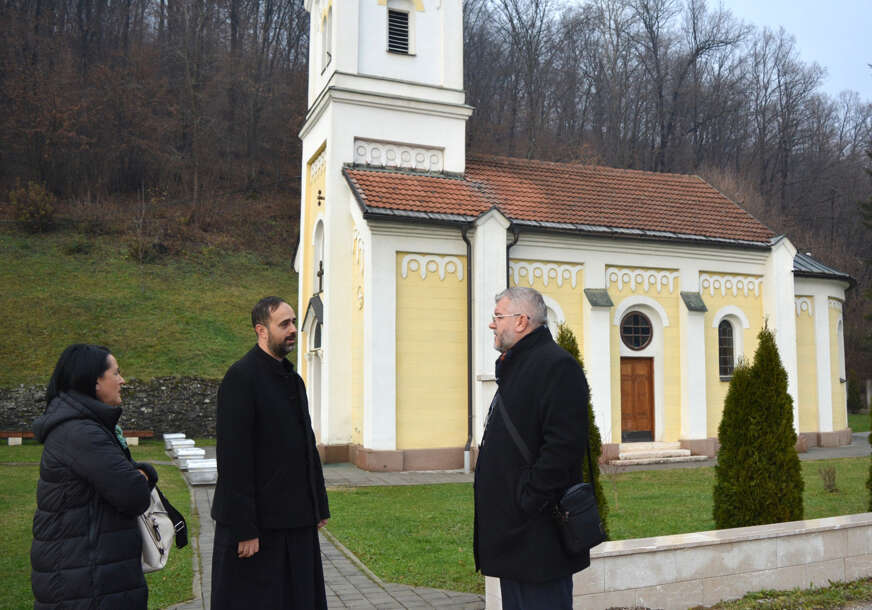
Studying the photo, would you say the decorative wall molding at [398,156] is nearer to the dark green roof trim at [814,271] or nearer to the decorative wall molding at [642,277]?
the decorative wall molding at [642,277]

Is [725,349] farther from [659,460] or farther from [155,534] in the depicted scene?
[155,534]

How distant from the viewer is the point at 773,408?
773 centimetres

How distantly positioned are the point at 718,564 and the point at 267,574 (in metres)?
3.96

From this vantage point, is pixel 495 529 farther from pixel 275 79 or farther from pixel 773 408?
pixel 275 79

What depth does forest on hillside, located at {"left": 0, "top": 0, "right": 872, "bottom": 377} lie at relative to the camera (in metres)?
36.4

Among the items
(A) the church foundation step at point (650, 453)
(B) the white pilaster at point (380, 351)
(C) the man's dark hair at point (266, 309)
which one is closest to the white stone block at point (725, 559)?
(C) the man's dark hair at point (266, 309)

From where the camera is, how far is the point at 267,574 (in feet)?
12.9

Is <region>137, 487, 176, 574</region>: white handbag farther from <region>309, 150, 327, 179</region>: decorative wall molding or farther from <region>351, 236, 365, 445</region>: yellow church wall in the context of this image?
<region>309, 150, 327, 179</region>: decorative wall molding

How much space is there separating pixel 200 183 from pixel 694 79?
28249 millimetres

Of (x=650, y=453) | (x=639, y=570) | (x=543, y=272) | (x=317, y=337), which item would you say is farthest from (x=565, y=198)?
(x=639, y=570)

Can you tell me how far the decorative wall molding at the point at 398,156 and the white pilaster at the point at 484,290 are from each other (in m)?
2.71

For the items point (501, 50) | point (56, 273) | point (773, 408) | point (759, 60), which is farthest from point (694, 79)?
point (773, 408)

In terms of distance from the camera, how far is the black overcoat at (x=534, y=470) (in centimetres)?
342

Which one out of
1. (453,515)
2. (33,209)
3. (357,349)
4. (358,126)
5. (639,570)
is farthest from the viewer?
(33,209)
